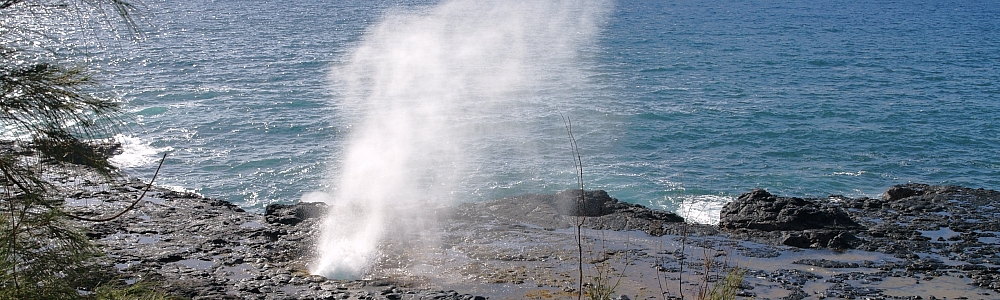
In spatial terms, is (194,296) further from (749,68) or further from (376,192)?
(749,68)

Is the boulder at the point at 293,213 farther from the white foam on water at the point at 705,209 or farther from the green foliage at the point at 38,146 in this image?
the green foliage at the point at 38,146

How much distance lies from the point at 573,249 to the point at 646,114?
2363 centimetres

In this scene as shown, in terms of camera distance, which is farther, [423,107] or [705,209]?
[423,107]

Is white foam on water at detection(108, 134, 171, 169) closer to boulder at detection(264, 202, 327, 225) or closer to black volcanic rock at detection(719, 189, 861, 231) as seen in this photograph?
boulder at detection(264, 202, 327, 225)

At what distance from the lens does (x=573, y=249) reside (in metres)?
20.8

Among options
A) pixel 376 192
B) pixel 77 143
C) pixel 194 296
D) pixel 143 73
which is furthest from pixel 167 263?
pixel 143 73

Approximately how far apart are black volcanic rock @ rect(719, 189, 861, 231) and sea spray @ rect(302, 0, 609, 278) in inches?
328

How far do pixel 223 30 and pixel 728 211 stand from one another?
56689 millimetres

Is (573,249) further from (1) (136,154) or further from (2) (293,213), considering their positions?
(1) (136,154)

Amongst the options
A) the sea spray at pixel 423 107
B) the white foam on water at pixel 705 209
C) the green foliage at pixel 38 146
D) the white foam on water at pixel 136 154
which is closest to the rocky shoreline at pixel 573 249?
the sea spray at pixel 423 107

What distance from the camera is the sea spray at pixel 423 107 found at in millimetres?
22953

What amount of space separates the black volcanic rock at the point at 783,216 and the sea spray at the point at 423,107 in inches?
328

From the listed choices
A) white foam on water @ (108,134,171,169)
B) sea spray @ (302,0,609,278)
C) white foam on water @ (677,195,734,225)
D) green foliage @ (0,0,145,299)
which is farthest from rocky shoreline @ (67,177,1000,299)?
white foam on water @ (108,134,171,169)

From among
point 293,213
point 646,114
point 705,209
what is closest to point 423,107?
point 646,114
